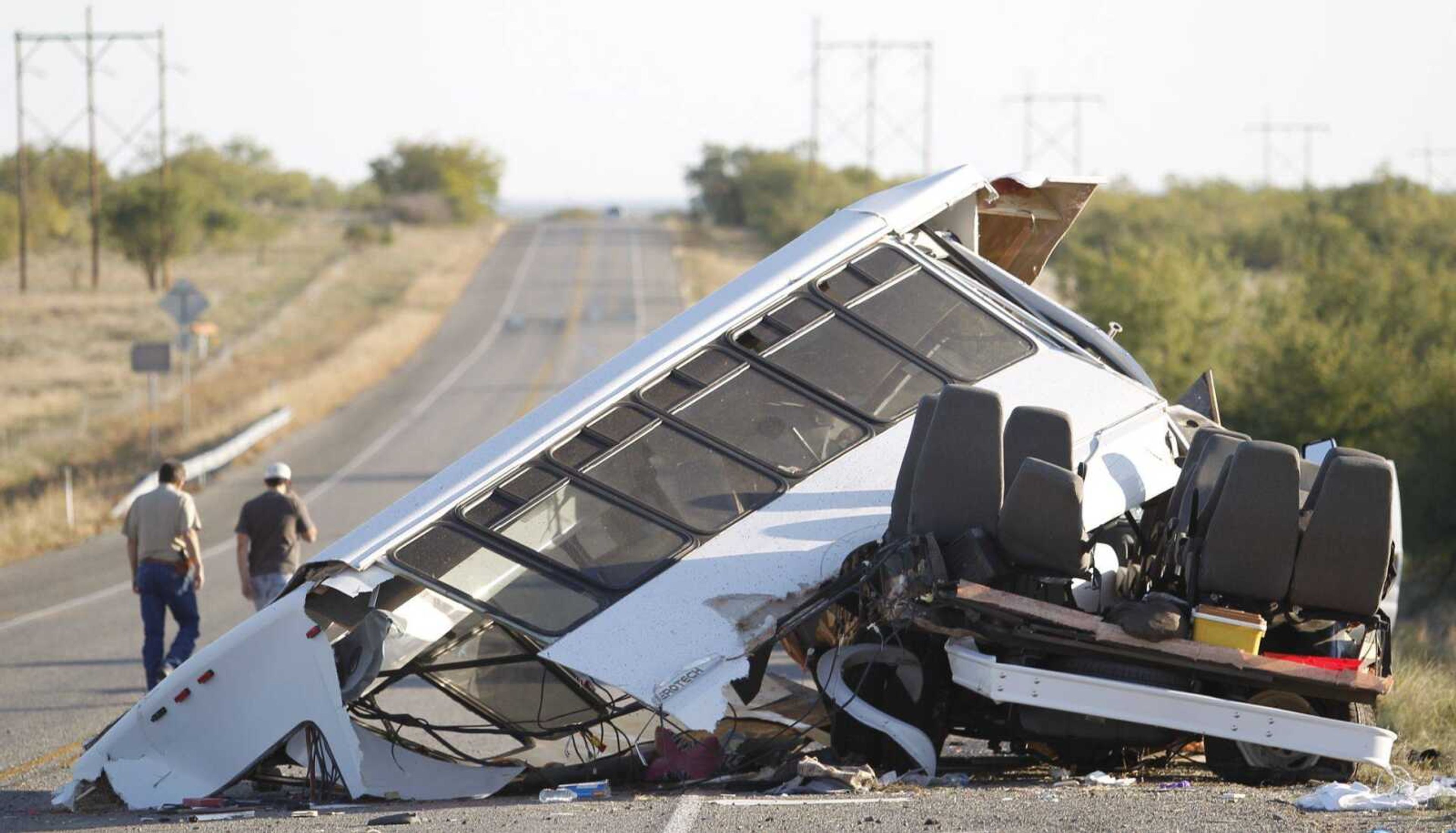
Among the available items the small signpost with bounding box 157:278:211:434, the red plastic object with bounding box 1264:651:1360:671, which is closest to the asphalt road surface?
the red plastic object with bounding box 1264:651:1360:671

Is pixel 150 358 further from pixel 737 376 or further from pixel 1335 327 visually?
pixel 737 376

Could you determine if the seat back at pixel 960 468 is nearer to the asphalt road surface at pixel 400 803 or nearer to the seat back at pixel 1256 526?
the seat back at pixel 1256 526

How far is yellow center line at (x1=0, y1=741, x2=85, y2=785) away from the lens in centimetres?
895

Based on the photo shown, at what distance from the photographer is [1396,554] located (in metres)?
7.07

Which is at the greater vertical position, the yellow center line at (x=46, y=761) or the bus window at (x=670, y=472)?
the bus window at (x=670, y=472)

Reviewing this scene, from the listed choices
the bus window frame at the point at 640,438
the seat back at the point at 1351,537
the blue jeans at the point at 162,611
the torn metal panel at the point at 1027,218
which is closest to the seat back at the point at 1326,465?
→ the seat back at the point at 1351,537

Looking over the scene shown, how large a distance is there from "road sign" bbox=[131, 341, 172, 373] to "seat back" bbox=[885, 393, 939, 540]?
20.3 meters

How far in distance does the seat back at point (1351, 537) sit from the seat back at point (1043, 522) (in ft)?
3.16

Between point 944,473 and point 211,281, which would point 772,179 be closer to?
point 211,281

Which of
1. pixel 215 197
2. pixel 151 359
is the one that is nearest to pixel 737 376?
pixel 151 359

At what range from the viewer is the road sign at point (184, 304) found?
2739 centimetres

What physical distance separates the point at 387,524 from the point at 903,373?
2.76 m

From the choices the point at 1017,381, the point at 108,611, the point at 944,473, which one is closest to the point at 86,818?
the point at 944,473

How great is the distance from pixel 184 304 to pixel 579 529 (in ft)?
71.9
